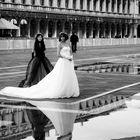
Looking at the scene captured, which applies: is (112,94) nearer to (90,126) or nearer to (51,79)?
(51,79)

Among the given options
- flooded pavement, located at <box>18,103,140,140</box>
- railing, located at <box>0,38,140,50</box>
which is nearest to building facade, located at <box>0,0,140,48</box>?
railing, located at <box>0,38,140,50</box>

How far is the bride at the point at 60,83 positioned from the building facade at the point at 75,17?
5330 cm

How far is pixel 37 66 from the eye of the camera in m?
15.7

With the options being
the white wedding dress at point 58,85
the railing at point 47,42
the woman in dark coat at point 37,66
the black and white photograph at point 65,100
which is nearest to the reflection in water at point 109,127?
the black and white photograph at point 65,100

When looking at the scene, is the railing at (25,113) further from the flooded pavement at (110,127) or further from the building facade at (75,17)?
the building facade at (75,17)

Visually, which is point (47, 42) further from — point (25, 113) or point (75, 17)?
point (25, 113)

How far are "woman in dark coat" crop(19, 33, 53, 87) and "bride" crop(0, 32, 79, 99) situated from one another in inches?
37.0


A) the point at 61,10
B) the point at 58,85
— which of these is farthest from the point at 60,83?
the point at 61,10

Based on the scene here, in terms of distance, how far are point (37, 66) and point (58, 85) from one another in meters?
1.90

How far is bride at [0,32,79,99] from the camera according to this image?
45.9 feet

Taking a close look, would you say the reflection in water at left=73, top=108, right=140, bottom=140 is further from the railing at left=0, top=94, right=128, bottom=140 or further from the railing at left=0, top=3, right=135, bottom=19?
the railing at left=0, top=3, right=135, bottom=19

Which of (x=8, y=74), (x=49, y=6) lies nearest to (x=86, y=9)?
(x=49, y=6)

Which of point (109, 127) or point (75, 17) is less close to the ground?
point (75, 17)

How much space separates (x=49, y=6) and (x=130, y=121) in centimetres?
7200
